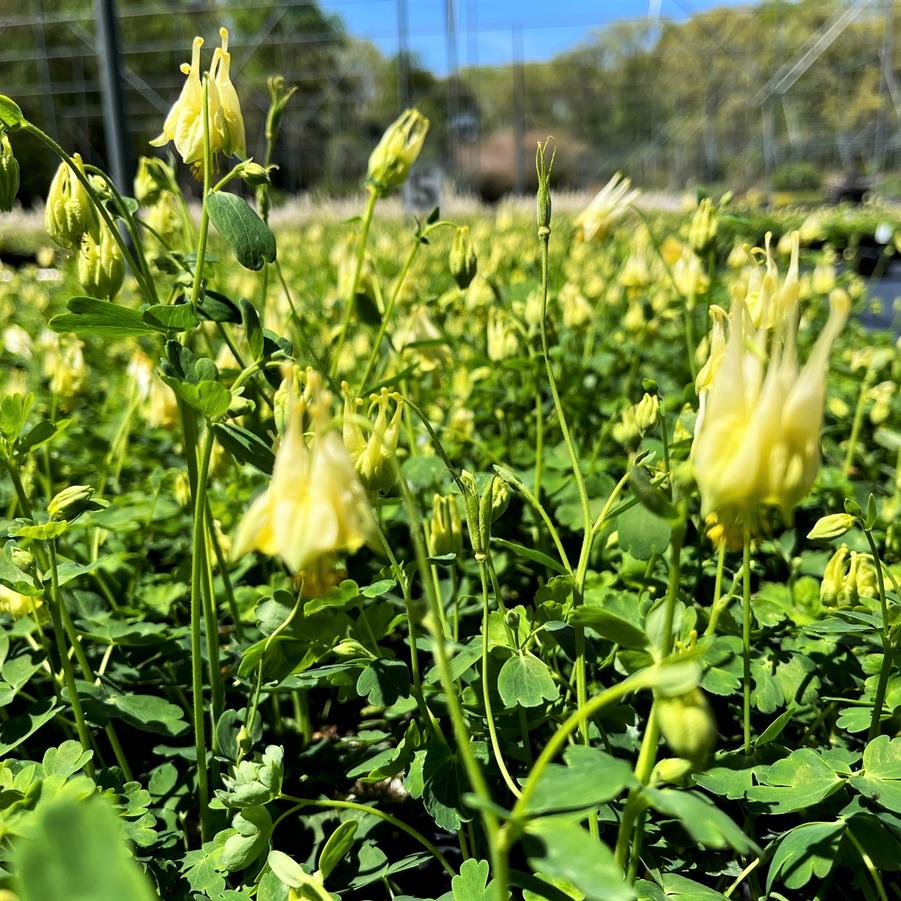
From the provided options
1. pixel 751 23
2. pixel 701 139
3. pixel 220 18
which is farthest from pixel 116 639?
pixel 751 23

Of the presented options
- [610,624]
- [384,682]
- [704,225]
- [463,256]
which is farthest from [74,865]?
[704,225]

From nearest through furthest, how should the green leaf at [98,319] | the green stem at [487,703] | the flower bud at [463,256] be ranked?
the green stem at [487,703] → the green leaf at [98,319] → the flower bud at [463,256]

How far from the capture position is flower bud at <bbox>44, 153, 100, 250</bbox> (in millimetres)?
945

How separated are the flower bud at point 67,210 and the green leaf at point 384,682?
1.99 feet

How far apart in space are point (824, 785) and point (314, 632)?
56cm

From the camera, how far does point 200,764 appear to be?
0.93 m

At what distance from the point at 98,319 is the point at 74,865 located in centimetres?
60

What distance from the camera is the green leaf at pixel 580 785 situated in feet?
1.59

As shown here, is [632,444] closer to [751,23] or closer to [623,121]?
[623,121]

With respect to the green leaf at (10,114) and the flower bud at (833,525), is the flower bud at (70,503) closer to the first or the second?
the green leaf at (10,114)

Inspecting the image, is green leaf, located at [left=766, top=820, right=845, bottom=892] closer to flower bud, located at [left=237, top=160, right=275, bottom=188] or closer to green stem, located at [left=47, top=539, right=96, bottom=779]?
green stem, located at [left=47, top=539, right=96, bottom=779]

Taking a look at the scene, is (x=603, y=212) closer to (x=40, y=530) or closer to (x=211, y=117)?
(x=211, y=117)

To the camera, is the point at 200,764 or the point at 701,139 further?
the point at 701,139

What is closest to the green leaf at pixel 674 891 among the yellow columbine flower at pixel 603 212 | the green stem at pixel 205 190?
the green stem at pixel 205 190
